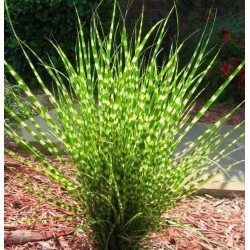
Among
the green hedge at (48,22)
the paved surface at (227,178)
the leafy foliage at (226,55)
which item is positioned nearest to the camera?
the paved surface at (227,178)

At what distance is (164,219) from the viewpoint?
1890 millimetres

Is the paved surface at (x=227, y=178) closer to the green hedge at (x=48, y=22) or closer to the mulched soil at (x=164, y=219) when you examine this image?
the mulched soil at (x=164, y=219)

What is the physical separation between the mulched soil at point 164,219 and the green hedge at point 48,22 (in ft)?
7.04

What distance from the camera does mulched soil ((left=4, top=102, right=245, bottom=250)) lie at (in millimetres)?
2092

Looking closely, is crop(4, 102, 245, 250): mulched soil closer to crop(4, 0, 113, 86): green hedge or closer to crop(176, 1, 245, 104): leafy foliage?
crop(4, 0, 113, 86): green hedge

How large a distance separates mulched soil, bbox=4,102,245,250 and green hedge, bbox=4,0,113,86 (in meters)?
2.15

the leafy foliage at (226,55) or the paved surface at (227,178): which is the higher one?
the leafy foliage at (226,55)

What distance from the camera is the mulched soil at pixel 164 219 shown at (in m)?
2.09

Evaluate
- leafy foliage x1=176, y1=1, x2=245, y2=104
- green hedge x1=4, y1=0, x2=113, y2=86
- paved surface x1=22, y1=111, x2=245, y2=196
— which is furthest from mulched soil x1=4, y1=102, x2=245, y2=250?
leafy foliage x1=176, y1=1, x2=245, y2=104

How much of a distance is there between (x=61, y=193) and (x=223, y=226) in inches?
31.5

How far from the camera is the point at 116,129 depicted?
69.8 inches

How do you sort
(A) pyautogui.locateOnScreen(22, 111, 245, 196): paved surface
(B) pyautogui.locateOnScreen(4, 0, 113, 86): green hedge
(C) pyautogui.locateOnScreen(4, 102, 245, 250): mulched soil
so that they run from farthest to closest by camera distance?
1. (B) pyautogui.locateOnScreen(4, 0, 113, 86): green hedge
2. (A) pyautogui.locateOnScreen(22, 111, 245, 196): paved surface
3. (C) pyautogui.locateOnScreen(4, 102, 245, 250): mulched soil

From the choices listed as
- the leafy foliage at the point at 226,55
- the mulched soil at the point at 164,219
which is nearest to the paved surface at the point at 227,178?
the mulched soil at the point at 164,219

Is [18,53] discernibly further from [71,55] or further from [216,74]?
[216,74]
